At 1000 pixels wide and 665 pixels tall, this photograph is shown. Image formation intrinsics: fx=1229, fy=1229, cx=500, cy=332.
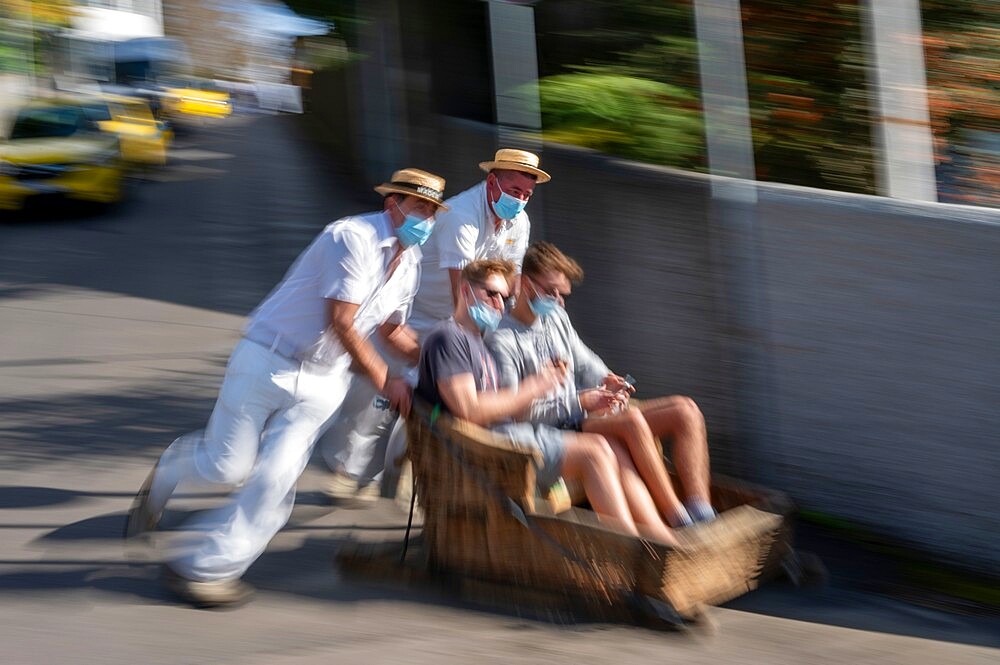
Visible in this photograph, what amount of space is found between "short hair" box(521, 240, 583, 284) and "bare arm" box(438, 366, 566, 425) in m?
0.44

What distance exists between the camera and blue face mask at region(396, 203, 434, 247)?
17.6 feet

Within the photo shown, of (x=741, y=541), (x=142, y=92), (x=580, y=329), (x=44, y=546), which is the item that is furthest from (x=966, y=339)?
(x=142, y=92)

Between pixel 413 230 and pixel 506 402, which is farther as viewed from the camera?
pixel 413 230

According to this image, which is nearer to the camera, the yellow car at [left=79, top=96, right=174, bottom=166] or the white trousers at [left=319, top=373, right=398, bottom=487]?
the white trousers at [left=319, top=373, right=398, bottom=487]

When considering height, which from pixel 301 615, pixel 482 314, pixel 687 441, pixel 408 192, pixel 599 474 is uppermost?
pixel 408 192

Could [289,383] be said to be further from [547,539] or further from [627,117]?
[627,117]

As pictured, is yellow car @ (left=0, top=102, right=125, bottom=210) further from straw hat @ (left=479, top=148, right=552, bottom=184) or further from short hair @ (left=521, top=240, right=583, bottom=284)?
short hair @ (left=521, top=240, right=583, bottom=284)

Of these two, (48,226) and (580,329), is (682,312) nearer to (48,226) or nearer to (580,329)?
(580,329)

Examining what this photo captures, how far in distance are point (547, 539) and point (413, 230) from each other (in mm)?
1458

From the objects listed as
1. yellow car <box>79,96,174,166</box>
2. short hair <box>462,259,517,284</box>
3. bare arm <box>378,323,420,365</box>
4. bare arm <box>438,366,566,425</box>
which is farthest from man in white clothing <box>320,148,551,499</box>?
yellow car <box>79,96,174,166</box>

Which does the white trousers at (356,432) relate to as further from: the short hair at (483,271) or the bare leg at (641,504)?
the bare leg at (641,504)

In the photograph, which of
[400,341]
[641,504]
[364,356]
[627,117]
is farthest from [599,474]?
[627,117]

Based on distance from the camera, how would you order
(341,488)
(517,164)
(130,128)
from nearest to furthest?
(517,164), (341,488), (130,128)

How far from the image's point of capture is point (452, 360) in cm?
514
